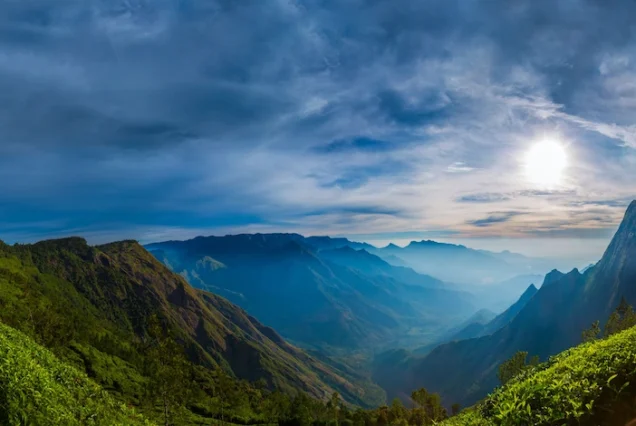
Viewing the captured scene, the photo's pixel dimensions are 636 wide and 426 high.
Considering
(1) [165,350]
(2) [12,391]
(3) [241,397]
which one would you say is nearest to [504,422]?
(2) [12,391]

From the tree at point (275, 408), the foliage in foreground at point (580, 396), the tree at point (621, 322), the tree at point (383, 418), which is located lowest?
the tree at point (275, 408)

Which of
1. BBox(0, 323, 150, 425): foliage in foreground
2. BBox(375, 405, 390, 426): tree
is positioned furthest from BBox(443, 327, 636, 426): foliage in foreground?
BBox(375, 405, 390, 426): tree

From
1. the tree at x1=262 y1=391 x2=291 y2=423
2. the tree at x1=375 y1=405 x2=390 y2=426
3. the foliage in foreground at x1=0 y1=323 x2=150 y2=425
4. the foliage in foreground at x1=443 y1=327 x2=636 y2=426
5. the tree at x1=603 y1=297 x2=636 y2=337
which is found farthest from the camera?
the tree at x1=262 y1=391 x2=291 y2=423

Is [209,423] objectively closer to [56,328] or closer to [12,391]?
[56,328]

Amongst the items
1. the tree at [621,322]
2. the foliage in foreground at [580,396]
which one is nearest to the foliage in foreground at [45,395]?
the foliage in foreground at [580,396]

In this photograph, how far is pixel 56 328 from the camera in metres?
103

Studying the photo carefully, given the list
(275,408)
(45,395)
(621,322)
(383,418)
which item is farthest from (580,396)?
(275,408)

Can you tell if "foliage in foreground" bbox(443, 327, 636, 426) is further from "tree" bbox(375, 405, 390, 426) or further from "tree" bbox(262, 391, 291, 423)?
"tree" bbox(262, 391, 291, 423)

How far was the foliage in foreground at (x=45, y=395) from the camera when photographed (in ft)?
56.9

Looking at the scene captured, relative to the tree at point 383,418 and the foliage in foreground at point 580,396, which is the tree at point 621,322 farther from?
the foliage in foreground at point 580,396

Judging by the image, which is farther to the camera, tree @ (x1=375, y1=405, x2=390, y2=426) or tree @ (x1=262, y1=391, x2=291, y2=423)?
tree @ (x1=262, y1=391, x2=291, y2=423)

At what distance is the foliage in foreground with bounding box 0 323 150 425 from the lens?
1733 centimetres

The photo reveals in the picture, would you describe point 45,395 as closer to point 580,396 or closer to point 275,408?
point 580,396

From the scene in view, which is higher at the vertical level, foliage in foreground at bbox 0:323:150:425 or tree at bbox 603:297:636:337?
foliage in foreground at bbox 0:323:150:425
